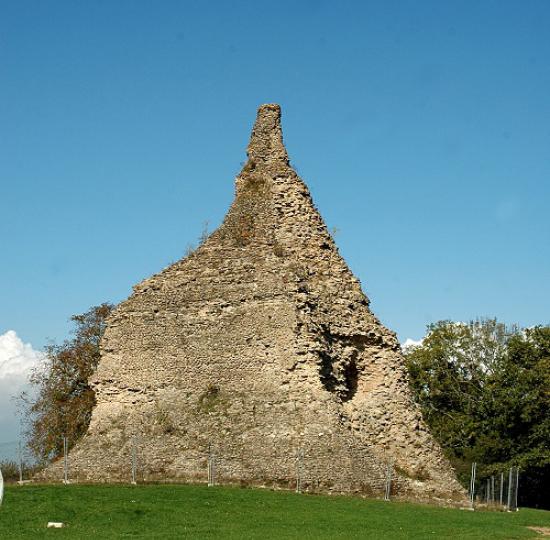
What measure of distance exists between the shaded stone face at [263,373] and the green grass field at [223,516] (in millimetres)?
1752

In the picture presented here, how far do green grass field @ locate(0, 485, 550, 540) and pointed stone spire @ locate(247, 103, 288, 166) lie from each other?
513 inches

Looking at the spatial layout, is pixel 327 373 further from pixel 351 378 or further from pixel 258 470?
pixel 258 470

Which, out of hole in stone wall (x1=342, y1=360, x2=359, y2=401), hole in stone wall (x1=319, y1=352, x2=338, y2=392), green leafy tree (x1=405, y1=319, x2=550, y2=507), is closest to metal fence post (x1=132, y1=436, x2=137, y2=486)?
hole in stone wall (x1=319, y1=352, x2=338, y2=392)

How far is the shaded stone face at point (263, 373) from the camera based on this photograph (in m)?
29.7

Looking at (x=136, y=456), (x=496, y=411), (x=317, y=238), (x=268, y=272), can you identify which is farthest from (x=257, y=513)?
(x=496, y=411)

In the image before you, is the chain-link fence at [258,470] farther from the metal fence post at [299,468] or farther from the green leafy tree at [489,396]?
the green leafy tree at [489,396]

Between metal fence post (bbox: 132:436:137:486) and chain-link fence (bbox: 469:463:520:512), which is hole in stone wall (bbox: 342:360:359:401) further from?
metal fence post (bbox: 132:436:137:486)

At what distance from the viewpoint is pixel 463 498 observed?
31.0m

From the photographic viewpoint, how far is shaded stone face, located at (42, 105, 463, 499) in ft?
97.5

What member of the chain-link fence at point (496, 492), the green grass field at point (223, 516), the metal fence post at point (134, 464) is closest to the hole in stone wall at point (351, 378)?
the chain-link fence at point (496, 492)

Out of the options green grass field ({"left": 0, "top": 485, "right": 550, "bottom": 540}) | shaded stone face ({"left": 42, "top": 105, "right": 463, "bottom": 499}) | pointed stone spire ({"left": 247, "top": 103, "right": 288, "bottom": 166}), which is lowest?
green grass field ({"left": 0, "top": 485, "right": 550, "bottom": 540})

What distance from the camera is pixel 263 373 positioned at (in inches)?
1228

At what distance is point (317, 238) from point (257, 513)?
41.1 feet

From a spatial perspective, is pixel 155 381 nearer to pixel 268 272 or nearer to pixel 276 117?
pixel 268 272
